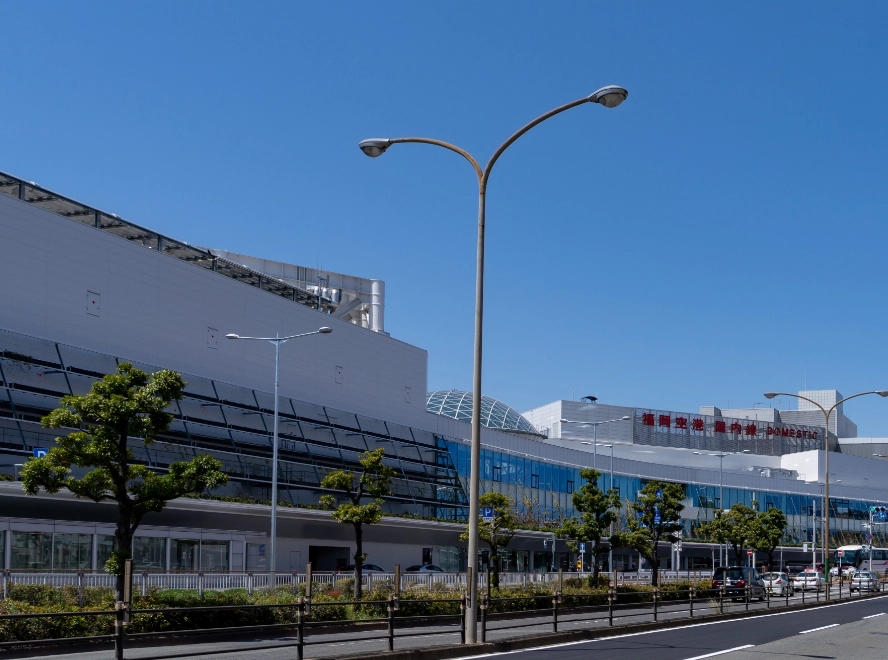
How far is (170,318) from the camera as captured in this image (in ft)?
181

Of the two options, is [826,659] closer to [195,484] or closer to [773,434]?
[195,484]

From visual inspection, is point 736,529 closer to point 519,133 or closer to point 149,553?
point 149,553

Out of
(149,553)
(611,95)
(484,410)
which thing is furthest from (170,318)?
(484,410)

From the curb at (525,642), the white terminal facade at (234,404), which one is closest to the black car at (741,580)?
the curb at (525,642)

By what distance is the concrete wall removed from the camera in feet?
155

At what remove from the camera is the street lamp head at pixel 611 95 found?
18.7 metres

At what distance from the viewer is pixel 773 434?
118 m

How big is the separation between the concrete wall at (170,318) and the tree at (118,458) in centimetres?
2077

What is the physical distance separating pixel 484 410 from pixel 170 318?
51.6m

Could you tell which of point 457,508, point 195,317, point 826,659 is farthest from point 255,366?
point 826,659

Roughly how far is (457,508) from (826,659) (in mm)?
51208

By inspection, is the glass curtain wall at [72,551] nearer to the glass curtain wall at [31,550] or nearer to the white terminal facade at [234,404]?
the white terminal facade at [234,404]

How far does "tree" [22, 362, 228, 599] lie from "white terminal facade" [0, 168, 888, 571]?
14.8 metres

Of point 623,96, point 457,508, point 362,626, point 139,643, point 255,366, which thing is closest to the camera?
point 623,96
